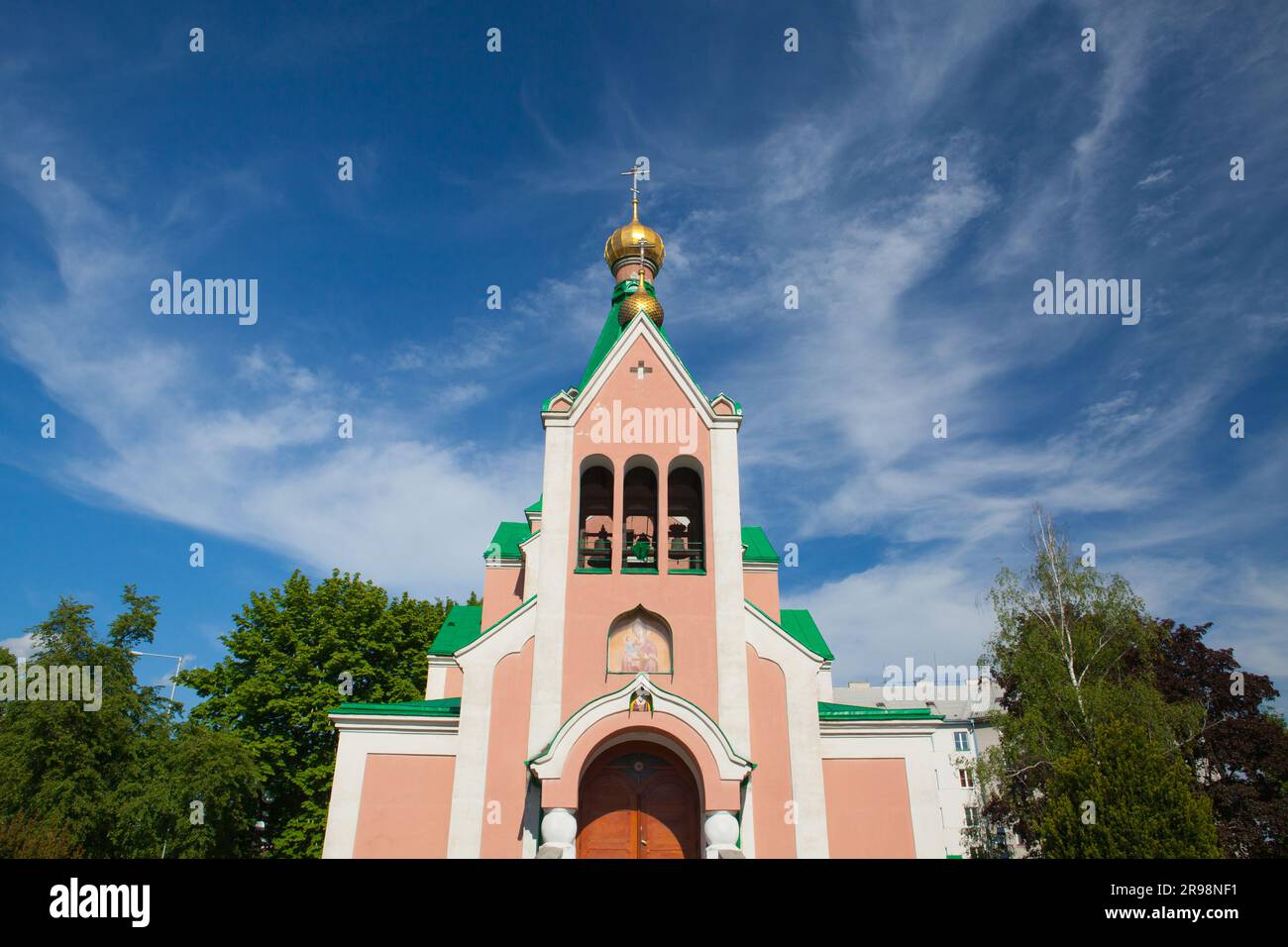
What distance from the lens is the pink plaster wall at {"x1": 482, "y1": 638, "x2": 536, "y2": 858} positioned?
50.3ft

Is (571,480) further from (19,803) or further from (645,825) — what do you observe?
(19,803)

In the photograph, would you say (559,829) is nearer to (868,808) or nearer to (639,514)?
(868,808)

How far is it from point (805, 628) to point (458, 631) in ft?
36.7

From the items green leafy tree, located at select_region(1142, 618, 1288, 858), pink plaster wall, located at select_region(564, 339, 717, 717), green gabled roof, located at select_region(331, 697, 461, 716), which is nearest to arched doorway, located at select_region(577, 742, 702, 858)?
pink plaster wall, located at select_region(564, 339, 717, 717)

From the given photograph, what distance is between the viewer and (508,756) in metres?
15.9

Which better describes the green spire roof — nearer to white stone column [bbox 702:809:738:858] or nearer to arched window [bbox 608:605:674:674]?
arched window [bbox 608:605:674:674]

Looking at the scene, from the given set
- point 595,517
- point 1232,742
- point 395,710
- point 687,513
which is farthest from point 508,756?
point 1232,742

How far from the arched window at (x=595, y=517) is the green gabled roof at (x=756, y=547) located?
14.8 feet

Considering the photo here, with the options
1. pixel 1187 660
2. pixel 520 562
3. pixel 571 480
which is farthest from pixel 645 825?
pixel 1187 660

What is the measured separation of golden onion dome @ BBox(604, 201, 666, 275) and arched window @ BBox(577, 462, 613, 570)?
10023 millimetres

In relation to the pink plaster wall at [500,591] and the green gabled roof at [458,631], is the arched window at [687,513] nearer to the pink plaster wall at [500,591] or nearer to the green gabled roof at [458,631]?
the pink plaster wall at [500,591]
